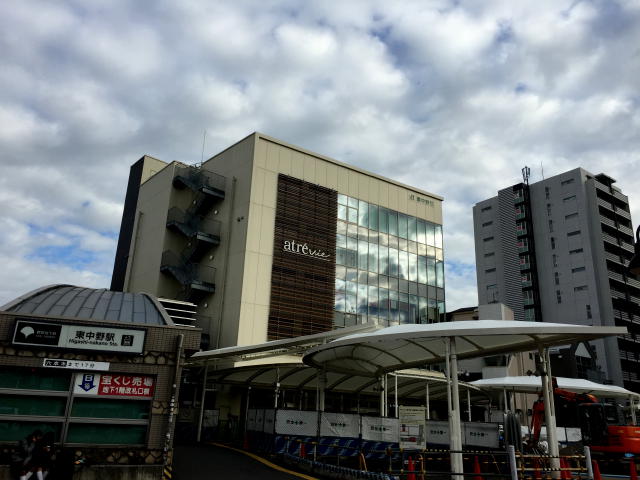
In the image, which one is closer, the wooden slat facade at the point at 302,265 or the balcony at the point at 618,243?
the wooden slat facade at the point at 302,265

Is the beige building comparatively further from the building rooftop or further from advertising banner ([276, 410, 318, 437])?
the building rooftop

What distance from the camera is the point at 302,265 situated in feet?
128

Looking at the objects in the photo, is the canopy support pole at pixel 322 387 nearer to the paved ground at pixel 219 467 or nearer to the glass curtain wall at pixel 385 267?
the paved ground at pixel 219 467

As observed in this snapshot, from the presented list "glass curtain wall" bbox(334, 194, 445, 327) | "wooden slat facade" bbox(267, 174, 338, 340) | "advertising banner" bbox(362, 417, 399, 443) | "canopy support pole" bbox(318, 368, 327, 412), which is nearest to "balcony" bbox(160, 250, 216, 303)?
"wooden slat facade" bbox(267, 174, 338, 340)

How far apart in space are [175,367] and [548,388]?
1116 centimetres

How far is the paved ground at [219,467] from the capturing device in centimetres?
1554

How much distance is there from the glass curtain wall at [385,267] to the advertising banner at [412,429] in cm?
2093

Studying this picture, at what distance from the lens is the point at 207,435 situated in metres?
29.1

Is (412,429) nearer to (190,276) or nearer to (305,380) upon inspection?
(305,380)

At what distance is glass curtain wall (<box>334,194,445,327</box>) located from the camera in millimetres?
41406

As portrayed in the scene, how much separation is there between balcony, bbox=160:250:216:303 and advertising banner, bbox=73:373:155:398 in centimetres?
2308

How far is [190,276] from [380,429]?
76.1 ft

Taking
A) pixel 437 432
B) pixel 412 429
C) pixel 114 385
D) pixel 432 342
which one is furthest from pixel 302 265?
pixel 114 385

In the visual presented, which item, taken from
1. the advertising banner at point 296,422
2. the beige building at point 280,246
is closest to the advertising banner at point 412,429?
the advertising banner at point 296,422
